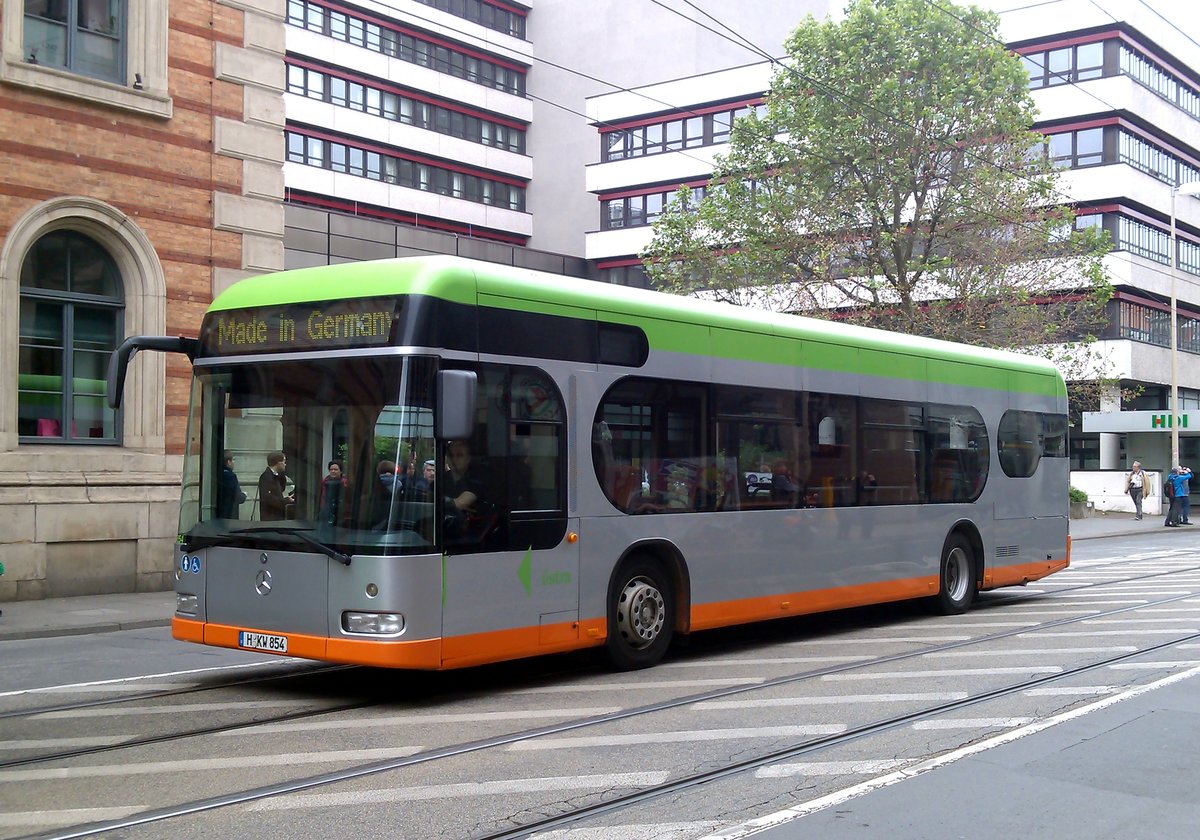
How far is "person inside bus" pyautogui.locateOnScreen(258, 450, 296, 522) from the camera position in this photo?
8664mm

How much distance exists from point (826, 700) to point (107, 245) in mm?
12790

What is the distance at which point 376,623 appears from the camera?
8.19 meters

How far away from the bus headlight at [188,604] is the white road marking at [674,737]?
124 inches

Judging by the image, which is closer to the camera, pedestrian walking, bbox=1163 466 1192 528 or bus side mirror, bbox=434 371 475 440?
bus side mirror, bbox=434 371 475 440

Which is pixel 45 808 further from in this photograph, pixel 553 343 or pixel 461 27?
pixel 461 27

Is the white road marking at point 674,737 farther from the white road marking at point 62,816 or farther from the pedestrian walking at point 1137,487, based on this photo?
the pedestrian walking at point 1137,487

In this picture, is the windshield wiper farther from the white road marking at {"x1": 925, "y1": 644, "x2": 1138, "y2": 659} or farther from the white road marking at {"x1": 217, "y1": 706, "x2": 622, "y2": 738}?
the white road marking at {"x1": 925, "y1": 644, "x2": 1138, "y2": 659}

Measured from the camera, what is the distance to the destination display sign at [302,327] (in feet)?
27.8

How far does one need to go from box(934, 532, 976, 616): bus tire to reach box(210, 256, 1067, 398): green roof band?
1.89 m

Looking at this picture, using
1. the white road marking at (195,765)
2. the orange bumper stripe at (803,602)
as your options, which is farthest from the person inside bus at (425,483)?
the orange bumper stripe at (803,602)

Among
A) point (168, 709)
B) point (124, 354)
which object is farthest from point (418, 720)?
point (124, 354)

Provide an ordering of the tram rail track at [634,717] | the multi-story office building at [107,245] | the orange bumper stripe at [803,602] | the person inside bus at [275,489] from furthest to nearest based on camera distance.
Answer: the multi-story office building at [107,245] → the orange bumper stripe at [803,602] → the person inside bus at [275,489] → the tram rail track at [634,717]

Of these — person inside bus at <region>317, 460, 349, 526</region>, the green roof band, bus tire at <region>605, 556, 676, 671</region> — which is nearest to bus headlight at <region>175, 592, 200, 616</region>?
person inside bus at <region>317, 460, 349, 526</region>

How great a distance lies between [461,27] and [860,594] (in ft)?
155
